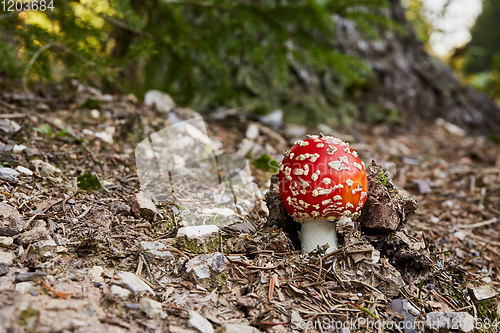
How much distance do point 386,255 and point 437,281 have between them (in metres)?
0.34

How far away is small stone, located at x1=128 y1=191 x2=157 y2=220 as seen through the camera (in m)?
2.39

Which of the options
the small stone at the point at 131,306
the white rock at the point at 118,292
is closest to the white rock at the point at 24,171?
the white rock at the point at 118,292

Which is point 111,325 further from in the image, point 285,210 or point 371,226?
point 371,226

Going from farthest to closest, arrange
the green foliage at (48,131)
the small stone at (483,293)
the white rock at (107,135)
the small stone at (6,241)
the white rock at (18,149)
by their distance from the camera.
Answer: the white rock at (107,135) → the green foliage at (48,131) → the white rock at (18,149) → the small stone at (483,293) → the small stone at (6,241)

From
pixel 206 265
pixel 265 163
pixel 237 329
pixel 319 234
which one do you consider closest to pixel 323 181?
pixel 319 234

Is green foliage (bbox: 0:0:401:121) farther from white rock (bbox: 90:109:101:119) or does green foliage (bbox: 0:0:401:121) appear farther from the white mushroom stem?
the white mushroom stem

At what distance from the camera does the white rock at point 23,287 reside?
165 centimetres

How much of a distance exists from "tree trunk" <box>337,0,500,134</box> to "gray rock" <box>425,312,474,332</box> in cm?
439

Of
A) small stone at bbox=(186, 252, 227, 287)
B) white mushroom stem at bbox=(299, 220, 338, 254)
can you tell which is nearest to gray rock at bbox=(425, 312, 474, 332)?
white mushroom stem at bbox=(299, 220, 338, 254)

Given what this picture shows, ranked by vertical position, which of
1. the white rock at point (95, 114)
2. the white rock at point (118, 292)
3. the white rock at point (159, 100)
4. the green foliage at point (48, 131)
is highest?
the white rock at point (159, 100)

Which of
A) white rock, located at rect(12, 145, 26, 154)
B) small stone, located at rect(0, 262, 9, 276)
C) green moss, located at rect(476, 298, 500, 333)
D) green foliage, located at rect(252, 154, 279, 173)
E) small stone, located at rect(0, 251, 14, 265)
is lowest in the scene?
green moss, located at rect(476, 298, 500, 333)

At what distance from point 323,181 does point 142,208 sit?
1163 mm

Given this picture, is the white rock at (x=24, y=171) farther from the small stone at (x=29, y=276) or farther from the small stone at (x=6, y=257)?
the small stone at (x=29, y=276)

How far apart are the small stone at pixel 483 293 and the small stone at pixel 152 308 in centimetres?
186
